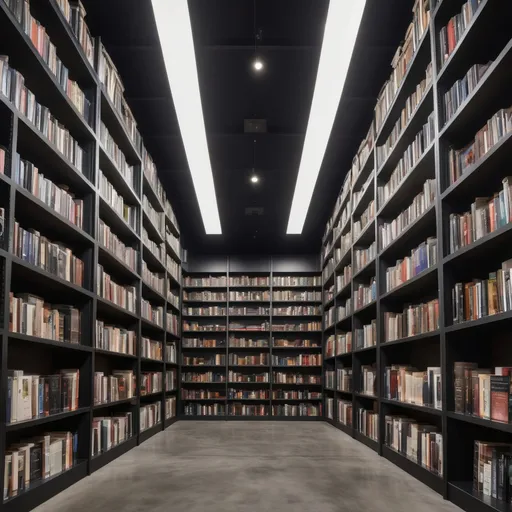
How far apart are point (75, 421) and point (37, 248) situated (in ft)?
5.34

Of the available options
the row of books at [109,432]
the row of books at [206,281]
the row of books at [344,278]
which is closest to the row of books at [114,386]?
the row of books at [109,432]

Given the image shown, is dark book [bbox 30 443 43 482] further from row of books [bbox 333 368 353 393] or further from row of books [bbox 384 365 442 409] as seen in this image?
row of books [bbox 333 368 353 393]

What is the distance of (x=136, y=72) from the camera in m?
5.69

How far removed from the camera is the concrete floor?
385 cm

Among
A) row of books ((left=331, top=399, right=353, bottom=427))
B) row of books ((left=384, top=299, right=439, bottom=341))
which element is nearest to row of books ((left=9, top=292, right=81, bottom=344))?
row of books ((left=384, top=299, right=439, bottom=341))

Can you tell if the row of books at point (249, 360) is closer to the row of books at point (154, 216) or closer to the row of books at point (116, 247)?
the row of books at point (154, 216)

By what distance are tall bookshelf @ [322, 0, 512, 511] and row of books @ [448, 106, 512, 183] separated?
0.01 meters

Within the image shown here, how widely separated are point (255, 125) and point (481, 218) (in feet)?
11.6

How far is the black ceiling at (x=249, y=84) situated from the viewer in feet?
15.5

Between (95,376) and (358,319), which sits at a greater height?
(358,319)

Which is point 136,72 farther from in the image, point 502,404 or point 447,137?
point 502,404

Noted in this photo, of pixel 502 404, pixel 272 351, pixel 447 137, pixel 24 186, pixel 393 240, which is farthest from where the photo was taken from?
pixel 272 351

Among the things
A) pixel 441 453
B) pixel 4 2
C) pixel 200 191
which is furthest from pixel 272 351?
pixel 4 2

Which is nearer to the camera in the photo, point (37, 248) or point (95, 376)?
point (37, 248)
